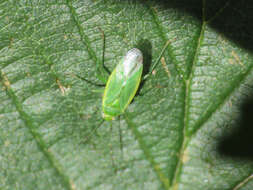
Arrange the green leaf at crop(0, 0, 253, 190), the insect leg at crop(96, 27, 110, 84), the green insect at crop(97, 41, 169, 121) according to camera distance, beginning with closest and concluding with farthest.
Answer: the green leaf at crop(0, 0, 253, 190), the green insect at crop(97, 41, 169, 121), the insect leg at crop(96, 27, 110, 84)

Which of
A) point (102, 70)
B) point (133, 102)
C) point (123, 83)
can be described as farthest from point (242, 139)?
point (102, 70)

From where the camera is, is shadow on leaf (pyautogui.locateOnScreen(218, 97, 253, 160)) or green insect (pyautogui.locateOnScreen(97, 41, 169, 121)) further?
green insect (pyautogui.locateOnScreen(97, 41, 169, 121))

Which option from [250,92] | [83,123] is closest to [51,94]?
[83,123]

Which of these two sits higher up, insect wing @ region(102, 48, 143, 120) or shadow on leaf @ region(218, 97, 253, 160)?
insect wing @ region(102, 48, 143, 120)

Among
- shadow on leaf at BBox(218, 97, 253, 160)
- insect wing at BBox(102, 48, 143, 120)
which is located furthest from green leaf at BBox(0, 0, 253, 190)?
insect wing at BBox(102, 48, 143, 120)

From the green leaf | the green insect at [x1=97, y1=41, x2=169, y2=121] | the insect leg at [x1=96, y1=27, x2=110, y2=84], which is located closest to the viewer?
the green leaf

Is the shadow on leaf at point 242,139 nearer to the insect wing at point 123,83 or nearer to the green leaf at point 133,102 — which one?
the green leaf at point 133,102

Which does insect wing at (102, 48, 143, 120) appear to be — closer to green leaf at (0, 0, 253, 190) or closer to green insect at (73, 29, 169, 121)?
green insect at (73, 29, 169, 121)

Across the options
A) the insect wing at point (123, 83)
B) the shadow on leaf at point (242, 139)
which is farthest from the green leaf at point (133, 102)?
the insect wing at point (123, 83)
